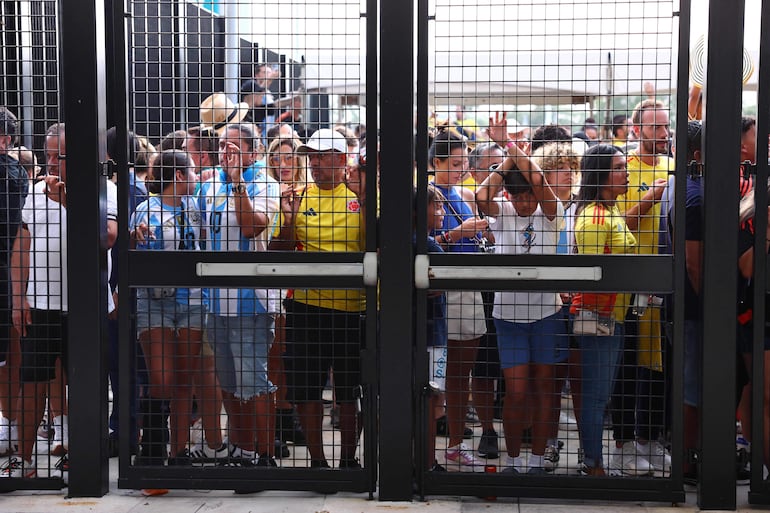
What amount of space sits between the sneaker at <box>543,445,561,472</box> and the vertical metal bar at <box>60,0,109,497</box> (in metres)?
2.07

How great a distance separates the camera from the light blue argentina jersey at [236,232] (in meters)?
4.14

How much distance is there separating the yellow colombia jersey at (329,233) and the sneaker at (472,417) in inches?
32.9

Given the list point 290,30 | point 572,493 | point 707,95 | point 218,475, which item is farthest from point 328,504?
point 707,95

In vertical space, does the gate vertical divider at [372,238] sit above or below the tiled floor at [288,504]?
above

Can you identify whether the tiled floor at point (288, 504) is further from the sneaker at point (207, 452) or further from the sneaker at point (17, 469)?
the sneaker at point (207, 452)

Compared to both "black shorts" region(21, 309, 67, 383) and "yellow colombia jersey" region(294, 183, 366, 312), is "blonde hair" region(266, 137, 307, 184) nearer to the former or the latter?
"yellow colombia jersey" region(294, 183, 366, 312)

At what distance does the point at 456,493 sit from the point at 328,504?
0.57 metres

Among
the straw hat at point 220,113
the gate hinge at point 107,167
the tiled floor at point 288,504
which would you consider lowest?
the tiled floor at point 288,504

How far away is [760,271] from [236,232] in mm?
2397

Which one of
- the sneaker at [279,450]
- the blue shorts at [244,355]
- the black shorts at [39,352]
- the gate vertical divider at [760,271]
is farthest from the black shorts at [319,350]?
the gate vertical divider at [760,271]

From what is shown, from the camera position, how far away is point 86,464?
13.1 ft

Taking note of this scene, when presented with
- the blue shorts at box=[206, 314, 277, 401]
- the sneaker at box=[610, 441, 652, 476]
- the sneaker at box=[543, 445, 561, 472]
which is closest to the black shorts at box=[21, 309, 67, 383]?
the blue shorts at box=[206, 314, 277, 401]

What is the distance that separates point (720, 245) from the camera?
12.2 feet

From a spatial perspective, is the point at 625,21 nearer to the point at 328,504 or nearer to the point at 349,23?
the point at 349,23
